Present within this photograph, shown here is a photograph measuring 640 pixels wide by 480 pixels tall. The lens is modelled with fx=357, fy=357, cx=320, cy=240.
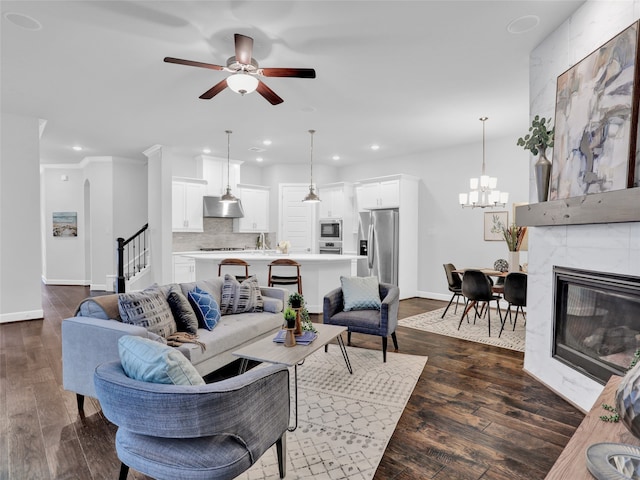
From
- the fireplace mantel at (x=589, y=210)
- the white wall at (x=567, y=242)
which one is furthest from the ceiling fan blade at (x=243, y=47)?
the fireplace mantel at (x=589, y=210)

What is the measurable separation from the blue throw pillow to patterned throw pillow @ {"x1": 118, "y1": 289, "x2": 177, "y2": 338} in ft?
1.04

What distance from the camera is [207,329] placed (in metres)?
3.20

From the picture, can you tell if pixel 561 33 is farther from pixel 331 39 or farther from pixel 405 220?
pixel 405 220

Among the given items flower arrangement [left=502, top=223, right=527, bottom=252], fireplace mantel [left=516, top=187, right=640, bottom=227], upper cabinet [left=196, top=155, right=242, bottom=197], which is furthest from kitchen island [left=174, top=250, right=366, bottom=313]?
fireplace mantel [left=516, top=187, right=640, bottom=227]

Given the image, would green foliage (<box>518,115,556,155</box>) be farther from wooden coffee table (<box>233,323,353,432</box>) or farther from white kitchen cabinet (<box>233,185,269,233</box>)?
white kitchen cabinet (<box>233,185,269,233</box>)

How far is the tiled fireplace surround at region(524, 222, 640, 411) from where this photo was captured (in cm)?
234

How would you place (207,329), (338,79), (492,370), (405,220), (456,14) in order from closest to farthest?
(456,14) < (207,329) < (492,370) < (338,79) < (405,220)

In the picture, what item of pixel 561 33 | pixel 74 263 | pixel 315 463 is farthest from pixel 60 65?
pixel 74 263

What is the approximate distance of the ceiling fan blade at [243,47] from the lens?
2801mm

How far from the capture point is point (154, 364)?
58.6 inches

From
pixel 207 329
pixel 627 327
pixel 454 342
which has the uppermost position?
pixel 627 327

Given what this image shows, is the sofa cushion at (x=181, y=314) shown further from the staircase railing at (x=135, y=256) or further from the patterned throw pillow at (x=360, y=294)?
the staircase railing at (x=135, y=256)

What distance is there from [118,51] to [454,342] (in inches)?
185

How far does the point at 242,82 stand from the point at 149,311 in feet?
6.46
